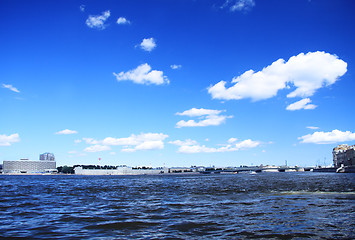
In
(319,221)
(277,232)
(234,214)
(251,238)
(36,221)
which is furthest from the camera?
(234,214)

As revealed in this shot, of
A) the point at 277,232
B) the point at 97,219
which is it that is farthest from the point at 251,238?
the point at 97,219

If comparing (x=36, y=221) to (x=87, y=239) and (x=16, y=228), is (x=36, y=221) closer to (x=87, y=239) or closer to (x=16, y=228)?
(x=16, y=228)

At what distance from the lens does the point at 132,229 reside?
14.8m

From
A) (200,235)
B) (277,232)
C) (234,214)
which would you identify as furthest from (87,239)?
(234,214)

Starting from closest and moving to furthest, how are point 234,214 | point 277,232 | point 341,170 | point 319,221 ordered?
point 277,232
point 319,221
point 234,214
point 341,170

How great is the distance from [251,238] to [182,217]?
22.1ft

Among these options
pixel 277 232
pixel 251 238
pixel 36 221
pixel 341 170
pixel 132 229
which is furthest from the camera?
pixel 341 170

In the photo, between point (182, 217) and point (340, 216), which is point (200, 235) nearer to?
point (182, 217)

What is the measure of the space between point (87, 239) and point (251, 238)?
25.0 ft

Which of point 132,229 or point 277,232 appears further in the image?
point 132,229

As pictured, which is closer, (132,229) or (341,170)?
(132,229)

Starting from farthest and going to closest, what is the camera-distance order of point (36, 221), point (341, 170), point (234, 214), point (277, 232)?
point (341, 170) → point (234, 214) → point (36, 221) → point (277, 232)

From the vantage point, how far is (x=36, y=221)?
687 inches

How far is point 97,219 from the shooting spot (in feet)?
58.5
